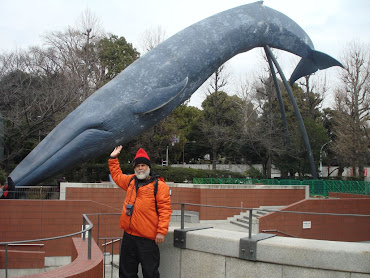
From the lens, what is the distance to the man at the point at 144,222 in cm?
478

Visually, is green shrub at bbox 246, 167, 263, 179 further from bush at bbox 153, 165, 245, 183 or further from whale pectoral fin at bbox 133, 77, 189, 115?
whale pectoral fin at bbox 133, 77, 189, 115

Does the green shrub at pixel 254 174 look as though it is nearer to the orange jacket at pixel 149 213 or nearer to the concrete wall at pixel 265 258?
the concrete wall at pixel 265 258

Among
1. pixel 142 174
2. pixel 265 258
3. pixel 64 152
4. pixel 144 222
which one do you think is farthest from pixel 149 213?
pixel 64 152

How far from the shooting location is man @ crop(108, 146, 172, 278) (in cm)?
478

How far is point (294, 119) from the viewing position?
39.9 meters

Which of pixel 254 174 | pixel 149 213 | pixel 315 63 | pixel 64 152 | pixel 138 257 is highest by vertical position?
pixel 315 63

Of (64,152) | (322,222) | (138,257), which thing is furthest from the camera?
(322,222)

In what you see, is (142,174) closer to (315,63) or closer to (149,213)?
(149,213)

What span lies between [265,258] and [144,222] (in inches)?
61.7

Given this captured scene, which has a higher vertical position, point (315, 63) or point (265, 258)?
point (315, 63)

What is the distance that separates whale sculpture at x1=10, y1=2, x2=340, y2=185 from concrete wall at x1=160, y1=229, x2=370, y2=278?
6.33 metres

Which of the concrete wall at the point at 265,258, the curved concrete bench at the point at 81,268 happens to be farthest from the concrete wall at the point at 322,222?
the curved concrete bench at the point at 81,268

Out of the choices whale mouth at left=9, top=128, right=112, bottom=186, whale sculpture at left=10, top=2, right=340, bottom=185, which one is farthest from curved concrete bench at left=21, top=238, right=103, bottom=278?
whale sculpture at left=10, top=2, right=340, bottom=185

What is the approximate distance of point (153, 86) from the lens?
12.2 m
